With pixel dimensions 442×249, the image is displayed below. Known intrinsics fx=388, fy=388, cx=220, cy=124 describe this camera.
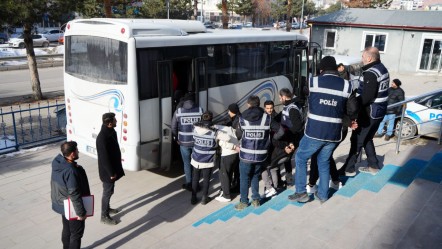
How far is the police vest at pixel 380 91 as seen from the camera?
5727 mm

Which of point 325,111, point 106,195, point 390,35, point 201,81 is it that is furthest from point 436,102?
point 390,35

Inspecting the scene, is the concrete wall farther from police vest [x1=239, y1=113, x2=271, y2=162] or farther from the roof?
police vest [x1=239, y1=113, x2=271, y2=162]

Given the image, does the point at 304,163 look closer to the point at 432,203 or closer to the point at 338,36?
the point at 432,203

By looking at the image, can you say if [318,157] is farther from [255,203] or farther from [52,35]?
[52,35]

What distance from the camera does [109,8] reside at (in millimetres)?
15141

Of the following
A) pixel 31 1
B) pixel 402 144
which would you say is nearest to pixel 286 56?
pixel 402 144

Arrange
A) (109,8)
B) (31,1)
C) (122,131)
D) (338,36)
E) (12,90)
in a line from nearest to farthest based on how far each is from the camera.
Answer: (122,131) < (31,1) < (109,8) < (12,90) < (338,36)

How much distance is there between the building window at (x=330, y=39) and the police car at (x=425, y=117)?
62.4ft

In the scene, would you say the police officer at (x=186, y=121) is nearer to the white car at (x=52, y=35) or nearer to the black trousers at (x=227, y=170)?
the black trousers at (x=227, y=170)

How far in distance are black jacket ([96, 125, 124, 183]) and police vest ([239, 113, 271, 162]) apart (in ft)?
6.51

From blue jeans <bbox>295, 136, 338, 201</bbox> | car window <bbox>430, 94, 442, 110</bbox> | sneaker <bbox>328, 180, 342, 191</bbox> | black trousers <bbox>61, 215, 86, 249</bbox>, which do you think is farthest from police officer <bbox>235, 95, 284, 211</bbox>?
car window <bbox>430, 94, 442, 110</bbox>

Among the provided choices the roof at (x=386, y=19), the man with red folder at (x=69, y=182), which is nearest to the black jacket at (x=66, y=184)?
the man with red folder at (x=69, y=182)

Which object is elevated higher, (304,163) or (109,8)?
(109,8)

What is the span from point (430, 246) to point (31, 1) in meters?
14.3
